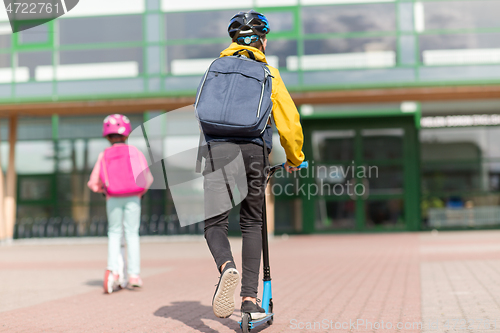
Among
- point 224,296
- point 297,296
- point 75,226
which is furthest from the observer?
point 75,226

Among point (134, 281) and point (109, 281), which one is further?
point (134, 281)

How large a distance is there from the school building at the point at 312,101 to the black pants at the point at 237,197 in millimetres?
11664

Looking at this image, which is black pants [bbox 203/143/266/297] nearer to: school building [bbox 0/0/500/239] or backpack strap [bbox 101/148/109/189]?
backpack strap [bbox 101/148/109/189]

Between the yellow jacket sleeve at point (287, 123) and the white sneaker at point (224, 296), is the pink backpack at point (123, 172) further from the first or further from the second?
the white sneaker at point (224, 296)

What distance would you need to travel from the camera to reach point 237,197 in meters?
3.61

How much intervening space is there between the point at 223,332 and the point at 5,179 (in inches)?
606

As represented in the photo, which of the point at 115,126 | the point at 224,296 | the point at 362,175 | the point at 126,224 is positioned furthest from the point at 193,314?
the point at 362,175

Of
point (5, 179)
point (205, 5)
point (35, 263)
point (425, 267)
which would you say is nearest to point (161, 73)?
point (205, 5)

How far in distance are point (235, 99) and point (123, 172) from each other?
306cm

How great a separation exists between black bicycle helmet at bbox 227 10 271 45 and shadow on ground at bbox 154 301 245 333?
6.32 ft

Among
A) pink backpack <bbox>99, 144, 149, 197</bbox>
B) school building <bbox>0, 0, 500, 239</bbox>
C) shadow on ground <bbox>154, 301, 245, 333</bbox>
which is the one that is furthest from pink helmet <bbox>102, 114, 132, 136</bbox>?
school building <bbox>0, 0, 500, 239</bbox>

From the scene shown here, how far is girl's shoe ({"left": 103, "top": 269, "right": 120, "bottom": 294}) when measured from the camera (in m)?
6.06

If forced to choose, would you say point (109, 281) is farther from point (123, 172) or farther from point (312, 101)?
point (312, 101)

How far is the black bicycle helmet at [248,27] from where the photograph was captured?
3.79 m
